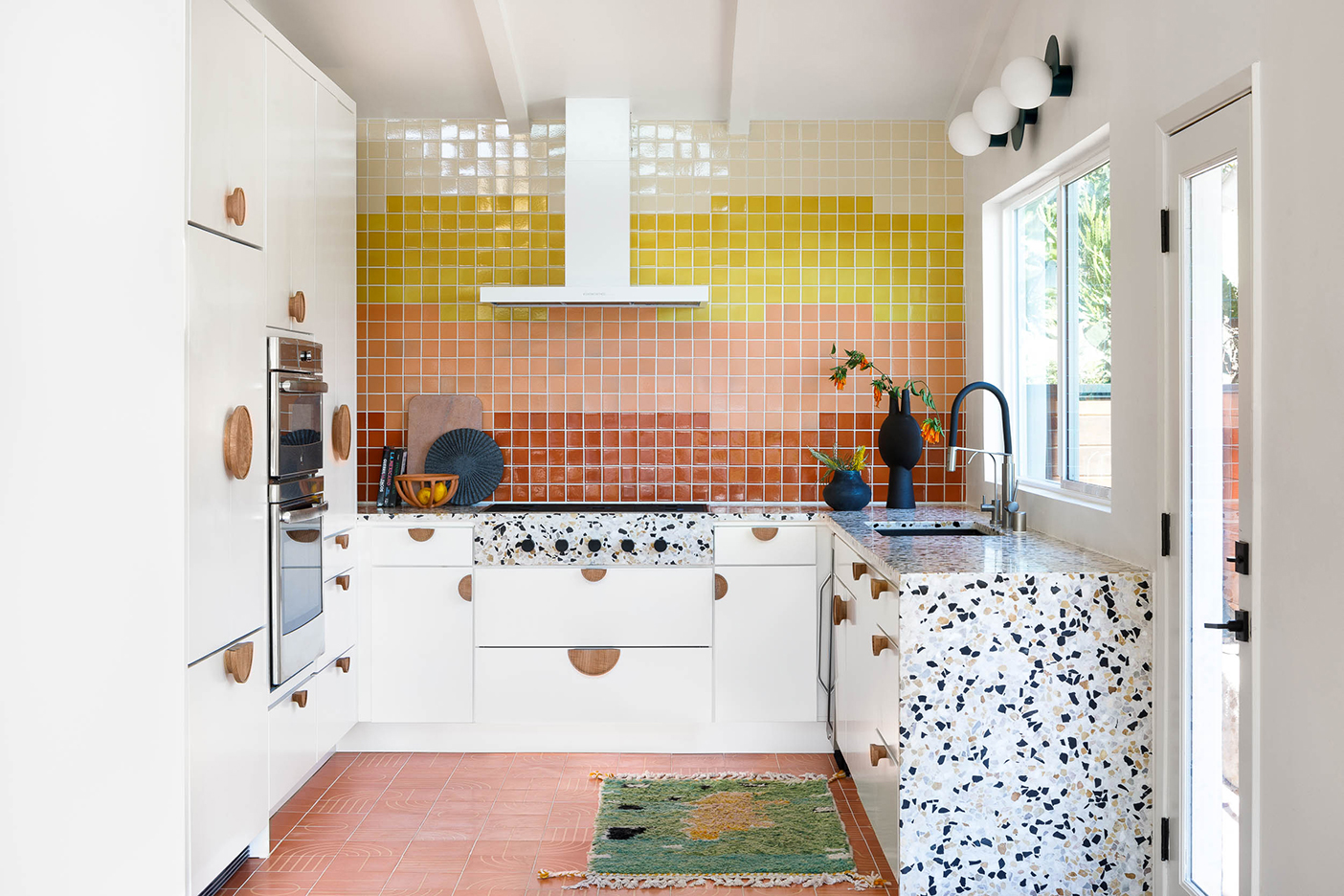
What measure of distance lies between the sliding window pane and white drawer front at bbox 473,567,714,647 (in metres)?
1.23

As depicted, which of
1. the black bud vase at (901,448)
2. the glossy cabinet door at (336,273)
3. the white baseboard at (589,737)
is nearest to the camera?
Result: the glossy cabinet door at (336,273)

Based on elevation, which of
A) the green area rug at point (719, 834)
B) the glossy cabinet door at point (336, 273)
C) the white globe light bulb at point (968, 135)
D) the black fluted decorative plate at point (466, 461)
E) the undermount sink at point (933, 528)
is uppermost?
the white globe light bulb at point (968, 135)

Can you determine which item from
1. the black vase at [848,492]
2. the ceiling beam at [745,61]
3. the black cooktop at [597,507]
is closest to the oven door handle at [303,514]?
the black cooktop at [597,507]

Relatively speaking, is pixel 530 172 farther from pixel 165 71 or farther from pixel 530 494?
pixel 165 71

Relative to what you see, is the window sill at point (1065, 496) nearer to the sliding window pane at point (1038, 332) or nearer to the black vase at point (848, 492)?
the sliding window pane at point (1038, 332)

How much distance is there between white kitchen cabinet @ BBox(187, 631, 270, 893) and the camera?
7.20 ft

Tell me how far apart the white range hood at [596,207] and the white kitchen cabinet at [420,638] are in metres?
1.06

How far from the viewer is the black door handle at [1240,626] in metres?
1.78

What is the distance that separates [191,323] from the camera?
2.15 meters

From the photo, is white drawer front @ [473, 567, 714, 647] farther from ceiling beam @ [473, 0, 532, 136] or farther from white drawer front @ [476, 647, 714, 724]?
ceiling beam @ [473, 0, 532, 136]

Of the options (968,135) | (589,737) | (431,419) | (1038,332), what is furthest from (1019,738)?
(431,419)

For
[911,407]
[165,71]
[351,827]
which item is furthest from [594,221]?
[165,71]

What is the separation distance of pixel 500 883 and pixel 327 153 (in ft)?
7.45

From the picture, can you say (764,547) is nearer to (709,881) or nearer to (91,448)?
(709,881)
